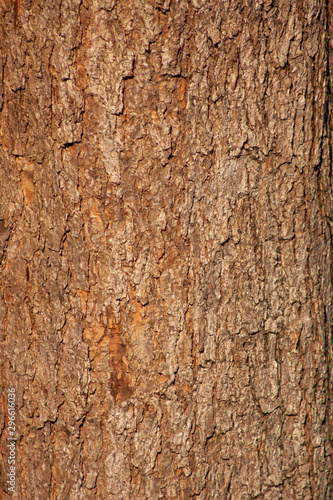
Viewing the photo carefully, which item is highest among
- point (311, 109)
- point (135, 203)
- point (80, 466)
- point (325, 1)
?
point (325, 1)

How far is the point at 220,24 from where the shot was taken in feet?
4.31

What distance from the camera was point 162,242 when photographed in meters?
1.34

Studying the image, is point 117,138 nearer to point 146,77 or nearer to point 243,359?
point 146,77

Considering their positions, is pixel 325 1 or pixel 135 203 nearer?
pixel 135 203

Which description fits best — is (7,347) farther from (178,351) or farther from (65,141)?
(65,141)

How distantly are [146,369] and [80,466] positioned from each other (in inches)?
15.8

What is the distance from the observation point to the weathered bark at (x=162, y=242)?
1312 mm

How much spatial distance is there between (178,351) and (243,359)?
0.75 feet

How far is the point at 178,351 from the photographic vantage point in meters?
1.36

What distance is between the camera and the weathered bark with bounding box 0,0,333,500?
1312mm

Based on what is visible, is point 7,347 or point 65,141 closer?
point 65,141

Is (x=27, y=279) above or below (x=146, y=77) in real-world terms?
below

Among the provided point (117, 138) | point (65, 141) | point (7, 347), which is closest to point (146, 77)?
point (117, 138)

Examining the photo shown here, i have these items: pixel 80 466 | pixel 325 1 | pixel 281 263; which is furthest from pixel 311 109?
pixel 80 466
